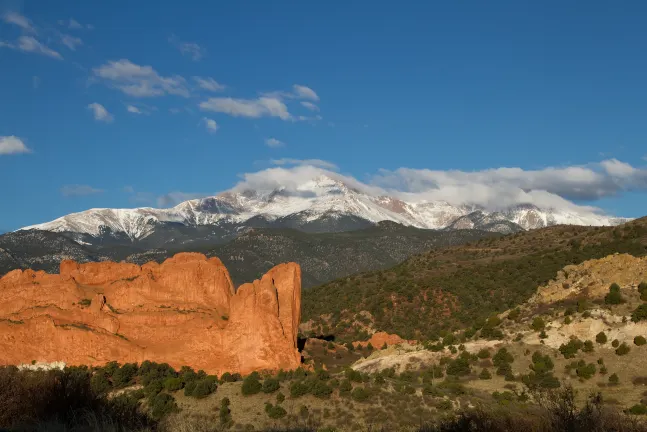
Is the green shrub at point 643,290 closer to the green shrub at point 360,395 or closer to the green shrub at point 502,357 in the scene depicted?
the green shrub at point 502,357

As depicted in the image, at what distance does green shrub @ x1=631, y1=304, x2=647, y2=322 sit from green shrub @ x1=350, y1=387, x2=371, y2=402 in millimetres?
21493

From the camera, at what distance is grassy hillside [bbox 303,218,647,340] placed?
81.8 m

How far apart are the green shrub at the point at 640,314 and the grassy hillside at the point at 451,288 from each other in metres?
27.7

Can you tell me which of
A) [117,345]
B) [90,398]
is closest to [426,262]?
[117,345]

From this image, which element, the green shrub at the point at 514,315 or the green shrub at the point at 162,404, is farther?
the green shrub at the point at 514,315

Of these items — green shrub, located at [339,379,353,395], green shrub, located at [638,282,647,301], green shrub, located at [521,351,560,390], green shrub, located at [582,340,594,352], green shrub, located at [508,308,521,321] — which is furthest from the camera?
green shrub, located at [508,308,521,321]

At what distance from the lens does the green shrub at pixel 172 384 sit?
41406 mm

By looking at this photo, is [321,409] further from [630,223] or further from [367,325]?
[630,223]

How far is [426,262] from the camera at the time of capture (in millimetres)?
115312

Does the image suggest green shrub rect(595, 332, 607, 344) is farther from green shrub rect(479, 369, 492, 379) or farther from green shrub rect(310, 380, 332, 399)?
green shrub rect(310, 380, 332, 399)

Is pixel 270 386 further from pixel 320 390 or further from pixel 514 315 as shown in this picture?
pixel 514 315

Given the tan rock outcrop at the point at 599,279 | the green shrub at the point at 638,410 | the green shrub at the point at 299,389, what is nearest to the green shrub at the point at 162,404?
the green shrub at the point at 299,389

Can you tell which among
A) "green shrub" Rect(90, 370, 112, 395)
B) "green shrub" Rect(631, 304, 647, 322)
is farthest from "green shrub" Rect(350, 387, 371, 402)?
"green shrub" Rect(631, 304, 647, 322)

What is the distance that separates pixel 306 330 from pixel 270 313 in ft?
126
